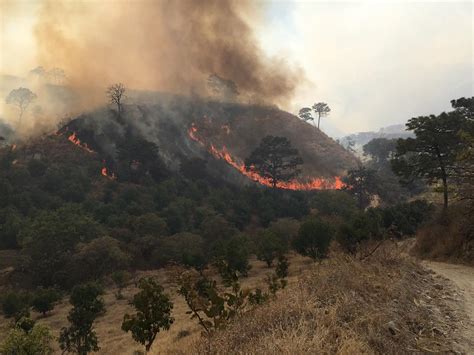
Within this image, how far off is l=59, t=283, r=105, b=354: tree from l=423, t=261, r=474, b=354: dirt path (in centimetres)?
2104

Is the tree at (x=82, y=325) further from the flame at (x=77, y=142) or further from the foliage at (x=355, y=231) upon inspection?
the flame at (x=77, y=142)

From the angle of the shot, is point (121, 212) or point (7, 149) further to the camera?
point (7, 149)

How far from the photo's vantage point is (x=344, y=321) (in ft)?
20.3

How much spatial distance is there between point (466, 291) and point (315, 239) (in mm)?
28814

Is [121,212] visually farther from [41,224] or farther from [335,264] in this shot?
[335,264]

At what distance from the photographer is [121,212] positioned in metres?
56.7

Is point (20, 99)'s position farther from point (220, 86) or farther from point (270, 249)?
point (270, 249)

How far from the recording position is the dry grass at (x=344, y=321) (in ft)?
17.0

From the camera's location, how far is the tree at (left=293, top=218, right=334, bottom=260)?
39.1 metres

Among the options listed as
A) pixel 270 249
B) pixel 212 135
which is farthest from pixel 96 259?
pixel 212 135

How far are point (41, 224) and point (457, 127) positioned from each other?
171 feet

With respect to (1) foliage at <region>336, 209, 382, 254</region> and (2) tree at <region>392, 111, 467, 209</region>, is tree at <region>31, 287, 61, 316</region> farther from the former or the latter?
(2) tree at <region>392, 111, 467, 209</region>

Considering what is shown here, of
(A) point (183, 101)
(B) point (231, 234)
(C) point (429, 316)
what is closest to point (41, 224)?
(B) point (231, 234)

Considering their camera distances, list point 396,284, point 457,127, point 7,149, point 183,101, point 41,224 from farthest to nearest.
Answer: point 183,101 → point 7,149 → point 41,224 → point 457,127 → point 396,284
